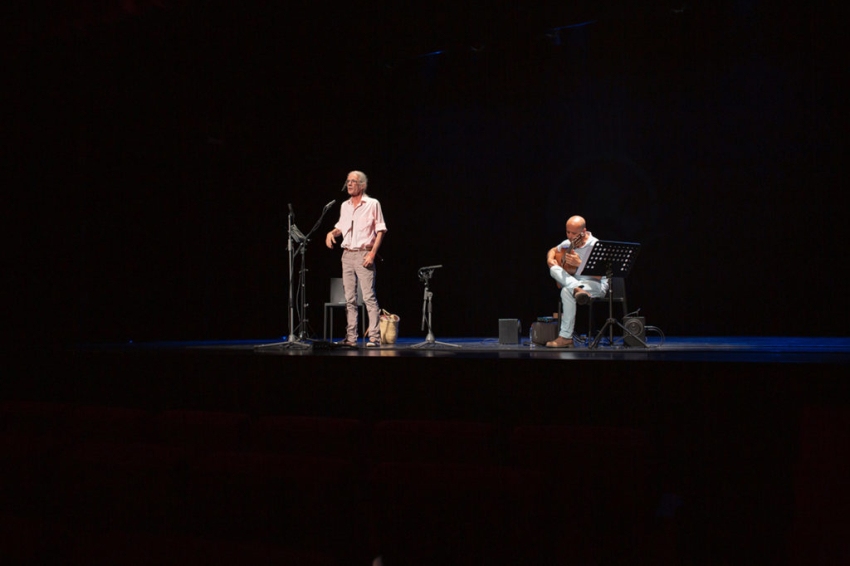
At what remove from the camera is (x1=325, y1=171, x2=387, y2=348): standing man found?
5.08 meters

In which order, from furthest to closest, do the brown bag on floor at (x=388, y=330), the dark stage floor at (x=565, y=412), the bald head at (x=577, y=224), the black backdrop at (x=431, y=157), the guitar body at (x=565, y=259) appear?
the brown bag on floor at (x=388, y=330), the bald head at (x=577, y=224), the guitar body at (x=565, y=259), the black backdrop at (x=431, y=157), the dark stage floor at (x=565, y=412)

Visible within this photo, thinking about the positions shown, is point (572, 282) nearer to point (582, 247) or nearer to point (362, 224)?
point (582, 247)

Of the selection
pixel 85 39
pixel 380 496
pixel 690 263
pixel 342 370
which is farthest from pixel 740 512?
pixel 85 39

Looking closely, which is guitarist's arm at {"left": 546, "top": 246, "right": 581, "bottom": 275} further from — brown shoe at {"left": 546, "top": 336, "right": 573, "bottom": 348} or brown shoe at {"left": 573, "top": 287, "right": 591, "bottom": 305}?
brown shoe at {"left": 546, "top": 336, "right": 573, "bottom": 348}

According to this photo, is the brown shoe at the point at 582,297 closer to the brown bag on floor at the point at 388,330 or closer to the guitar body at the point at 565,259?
the guitar body at the point at 565,259

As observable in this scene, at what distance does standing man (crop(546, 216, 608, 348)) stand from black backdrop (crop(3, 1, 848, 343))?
5.30 feet

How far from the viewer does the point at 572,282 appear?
17.3ft

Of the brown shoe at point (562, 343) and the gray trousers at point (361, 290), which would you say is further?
the brown shoe at point (562, 343)

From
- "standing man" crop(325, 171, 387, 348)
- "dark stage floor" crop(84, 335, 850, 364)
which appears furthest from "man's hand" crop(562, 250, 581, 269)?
"standing man" crop(325, 171, 387, 348)

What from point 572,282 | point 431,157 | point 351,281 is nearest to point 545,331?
point 572,282

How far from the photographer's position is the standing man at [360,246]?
200 inches

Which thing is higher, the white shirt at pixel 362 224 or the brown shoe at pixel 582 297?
the white shirt at pixel 362 224

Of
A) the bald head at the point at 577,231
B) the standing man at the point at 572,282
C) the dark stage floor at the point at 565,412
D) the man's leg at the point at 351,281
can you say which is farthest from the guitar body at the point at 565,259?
the dark stage floor at the point at 565,412

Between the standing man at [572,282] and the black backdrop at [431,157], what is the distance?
1.61 meters
